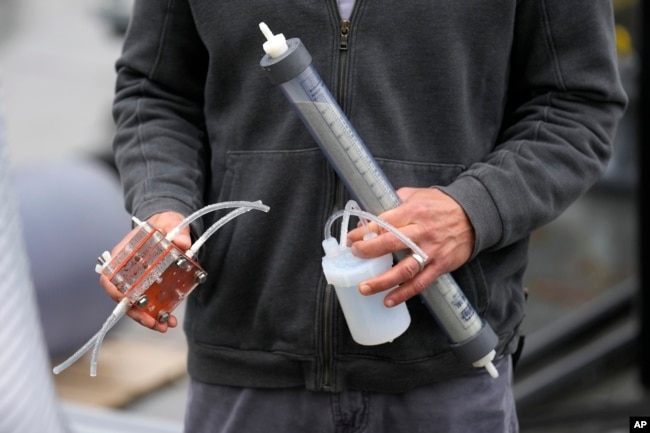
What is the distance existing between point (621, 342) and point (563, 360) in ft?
1.07

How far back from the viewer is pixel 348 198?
5.48ft

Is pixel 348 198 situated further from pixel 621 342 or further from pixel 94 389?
pixel 621 342

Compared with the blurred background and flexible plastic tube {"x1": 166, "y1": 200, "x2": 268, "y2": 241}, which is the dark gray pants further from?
the blurred background

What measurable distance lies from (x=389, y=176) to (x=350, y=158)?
13cm

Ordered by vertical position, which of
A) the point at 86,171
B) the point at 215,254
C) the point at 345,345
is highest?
the point at 215,254

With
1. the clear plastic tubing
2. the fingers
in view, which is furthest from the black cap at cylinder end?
the fingers

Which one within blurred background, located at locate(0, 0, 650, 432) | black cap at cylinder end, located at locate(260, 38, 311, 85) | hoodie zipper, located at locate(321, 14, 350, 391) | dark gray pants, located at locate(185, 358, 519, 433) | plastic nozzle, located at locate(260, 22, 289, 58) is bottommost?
blurred background, located at locate(0, 0, 650, 432)

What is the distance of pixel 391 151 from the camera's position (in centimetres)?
167

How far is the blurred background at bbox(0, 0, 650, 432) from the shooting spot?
12.1 feet

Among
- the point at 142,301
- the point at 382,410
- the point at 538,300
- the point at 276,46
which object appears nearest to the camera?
the point at 276,46

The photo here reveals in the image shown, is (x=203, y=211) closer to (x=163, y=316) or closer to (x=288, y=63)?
(x=163, y=316)

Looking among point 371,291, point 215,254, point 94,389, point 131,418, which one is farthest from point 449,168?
point 94,389

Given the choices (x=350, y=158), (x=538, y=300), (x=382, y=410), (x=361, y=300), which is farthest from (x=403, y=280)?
(x=538, y=300)

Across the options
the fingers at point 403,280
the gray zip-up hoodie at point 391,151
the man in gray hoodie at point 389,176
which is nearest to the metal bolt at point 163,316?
the man in gray hoodie at point 389,176
